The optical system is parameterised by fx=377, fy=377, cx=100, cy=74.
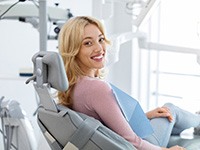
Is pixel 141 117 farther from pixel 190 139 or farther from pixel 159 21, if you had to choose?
pixel 159 21

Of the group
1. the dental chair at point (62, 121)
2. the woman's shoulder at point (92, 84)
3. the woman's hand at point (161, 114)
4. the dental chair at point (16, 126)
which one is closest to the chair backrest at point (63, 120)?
the dental chair at point (62, 121)

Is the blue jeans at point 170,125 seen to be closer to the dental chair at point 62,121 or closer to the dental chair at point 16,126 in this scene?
the dental chair at point 62,121

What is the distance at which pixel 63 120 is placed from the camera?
1.16 metres

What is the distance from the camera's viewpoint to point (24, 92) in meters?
2.87

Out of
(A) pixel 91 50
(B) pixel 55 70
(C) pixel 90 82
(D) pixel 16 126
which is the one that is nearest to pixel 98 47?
(A) pixel 91 50

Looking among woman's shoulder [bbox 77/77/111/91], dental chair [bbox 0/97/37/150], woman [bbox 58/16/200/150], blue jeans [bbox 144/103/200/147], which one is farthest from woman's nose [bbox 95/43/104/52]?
dental chair [bbox 0/97/37/150]

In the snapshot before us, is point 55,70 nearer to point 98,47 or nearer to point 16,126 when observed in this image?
point 98,47

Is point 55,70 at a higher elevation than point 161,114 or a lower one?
higher

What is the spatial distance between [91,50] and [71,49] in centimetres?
7

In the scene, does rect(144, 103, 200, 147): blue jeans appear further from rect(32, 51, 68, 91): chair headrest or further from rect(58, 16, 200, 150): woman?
rect(32, 51, 68, 91): chair headrest

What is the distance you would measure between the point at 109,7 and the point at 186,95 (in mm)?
1602

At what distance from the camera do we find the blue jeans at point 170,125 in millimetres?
1485

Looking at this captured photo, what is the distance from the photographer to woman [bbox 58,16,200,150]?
1264 millimetres

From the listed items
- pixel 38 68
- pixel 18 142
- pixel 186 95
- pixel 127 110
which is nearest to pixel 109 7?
pixel 18 142
